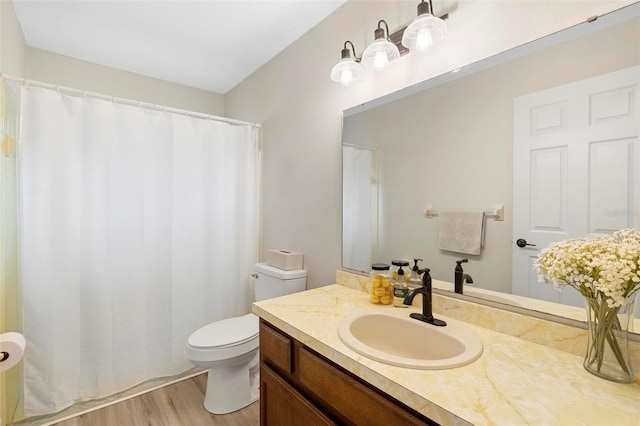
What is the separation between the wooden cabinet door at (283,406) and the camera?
3.21 ft

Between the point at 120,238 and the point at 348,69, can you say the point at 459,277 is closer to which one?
the point at 348,69

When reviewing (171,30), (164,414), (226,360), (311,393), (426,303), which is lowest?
(164,414)

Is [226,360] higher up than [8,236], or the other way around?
[8,236]

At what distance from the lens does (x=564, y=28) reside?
95 cm

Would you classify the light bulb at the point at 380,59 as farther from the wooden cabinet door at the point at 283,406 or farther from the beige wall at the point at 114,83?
the beige wall at the point at 114,83

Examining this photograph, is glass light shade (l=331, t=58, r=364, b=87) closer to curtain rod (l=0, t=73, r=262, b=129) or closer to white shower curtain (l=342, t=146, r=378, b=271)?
white shower curtain (l=342, t=146, r=378, b=271)

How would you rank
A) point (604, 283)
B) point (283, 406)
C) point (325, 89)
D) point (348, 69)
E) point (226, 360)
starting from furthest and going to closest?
point (325, 89) → point (226, 360) → point (348, 69) → point (283, 406) → point (604, 283)

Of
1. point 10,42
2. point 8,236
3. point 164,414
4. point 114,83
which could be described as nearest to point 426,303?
point 164,414

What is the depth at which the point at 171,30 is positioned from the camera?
202 centimetres

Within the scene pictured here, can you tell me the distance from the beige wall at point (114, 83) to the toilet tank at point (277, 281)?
1918 mm

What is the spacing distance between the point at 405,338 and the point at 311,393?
41 centimetres

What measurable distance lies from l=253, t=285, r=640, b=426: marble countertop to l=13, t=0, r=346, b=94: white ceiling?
1.87 metres

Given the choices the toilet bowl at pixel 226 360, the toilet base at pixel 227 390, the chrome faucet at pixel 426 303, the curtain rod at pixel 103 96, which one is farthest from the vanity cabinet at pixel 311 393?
the curtain rod at pixel 103 96

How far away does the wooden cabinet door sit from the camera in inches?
38.6
